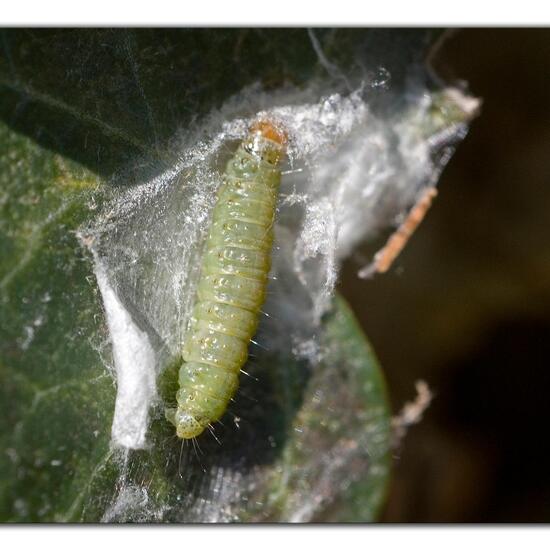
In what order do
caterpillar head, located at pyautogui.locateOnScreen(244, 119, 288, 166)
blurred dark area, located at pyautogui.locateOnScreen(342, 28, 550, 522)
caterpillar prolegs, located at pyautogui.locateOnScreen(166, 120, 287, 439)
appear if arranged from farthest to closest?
1. blurred dark area, located at pyautogui.locateOnScreen(342, 28, 550, 522)
2. caterpillar head, located at pyautogui.locateOnScreen(244, 119, 288, 166)
3. caterpillar prolegs, located at pyautogui.locateOnScreen(166, 120, 287, 439)

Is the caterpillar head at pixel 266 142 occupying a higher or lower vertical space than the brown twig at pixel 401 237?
higher

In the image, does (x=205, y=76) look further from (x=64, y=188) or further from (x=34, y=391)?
(x=34, y=391)

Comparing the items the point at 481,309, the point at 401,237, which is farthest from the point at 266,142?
the point at 481,309

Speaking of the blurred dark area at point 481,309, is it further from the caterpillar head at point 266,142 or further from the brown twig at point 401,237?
the caterpillar head at point 266,142

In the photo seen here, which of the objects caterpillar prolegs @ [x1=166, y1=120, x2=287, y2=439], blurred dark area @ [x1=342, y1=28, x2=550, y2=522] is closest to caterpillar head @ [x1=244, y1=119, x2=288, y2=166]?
caterpillar prolegs @ [x1=166, y1=120, x2=287, y2=439]

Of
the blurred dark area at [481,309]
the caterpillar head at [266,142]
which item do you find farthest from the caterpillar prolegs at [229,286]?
the blurred dark area at [481,309]

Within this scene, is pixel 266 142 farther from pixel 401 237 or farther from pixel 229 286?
pixel 401 237

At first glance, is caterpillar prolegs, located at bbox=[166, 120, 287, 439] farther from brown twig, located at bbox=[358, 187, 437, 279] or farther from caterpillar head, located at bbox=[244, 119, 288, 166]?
brown twig, located at bbox=[358, 187, 437, 279]
